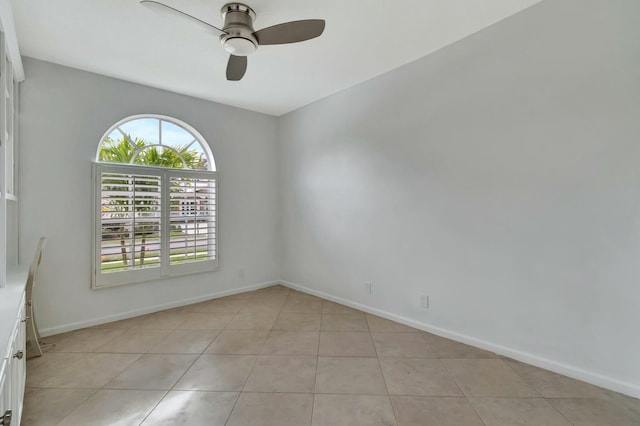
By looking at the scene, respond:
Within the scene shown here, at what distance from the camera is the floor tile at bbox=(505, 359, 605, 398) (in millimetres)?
1888

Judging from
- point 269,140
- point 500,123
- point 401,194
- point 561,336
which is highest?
point 269,140

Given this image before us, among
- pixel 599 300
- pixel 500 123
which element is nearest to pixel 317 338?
pixel 599 300

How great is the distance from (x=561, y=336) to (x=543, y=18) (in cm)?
234

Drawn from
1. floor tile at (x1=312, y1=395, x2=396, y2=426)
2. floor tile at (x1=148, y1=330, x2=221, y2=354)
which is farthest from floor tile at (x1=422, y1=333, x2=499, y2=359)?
floor tile at (x1=148, y1=330, x2=221, y2=354)

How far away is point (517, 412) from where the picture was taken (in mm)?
1739

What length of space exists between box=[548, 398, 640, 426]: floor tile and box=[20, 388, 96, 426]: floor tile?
3.00 meters

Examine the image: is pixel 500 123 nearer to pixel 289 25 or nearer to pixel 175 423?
pixel 289 25

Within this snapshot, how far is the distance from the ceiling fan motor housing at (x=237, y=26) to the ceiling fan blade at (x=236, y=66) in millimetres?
243

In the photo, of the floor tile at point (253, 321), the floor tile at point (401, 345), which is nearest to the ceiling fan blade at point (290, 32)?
the floor tile at point (401, 345)

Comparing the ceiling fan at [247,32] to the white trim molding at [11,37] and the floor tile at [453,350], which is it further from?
the floor tile at [453,350]

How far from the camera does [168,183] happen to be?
358 cm

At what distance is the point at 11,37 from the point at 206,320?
2.96 metres

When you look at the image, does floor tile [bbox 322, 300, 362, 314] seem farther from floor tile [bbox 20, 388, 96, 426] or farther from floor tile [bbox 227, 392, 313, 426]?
floor tile [bbox 20, 388, 96, 426]

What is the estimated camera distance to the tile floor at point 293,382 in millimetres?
1726
